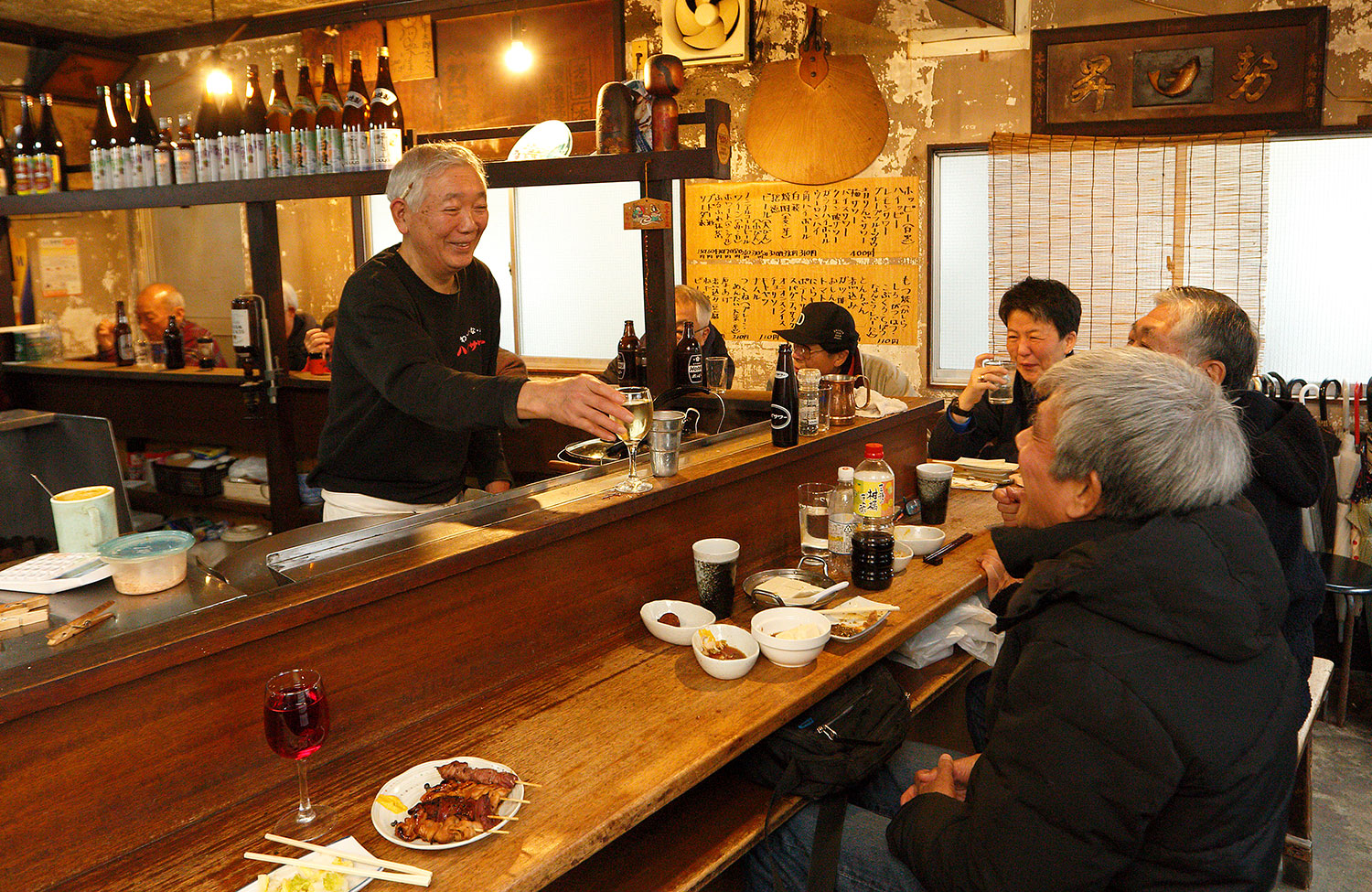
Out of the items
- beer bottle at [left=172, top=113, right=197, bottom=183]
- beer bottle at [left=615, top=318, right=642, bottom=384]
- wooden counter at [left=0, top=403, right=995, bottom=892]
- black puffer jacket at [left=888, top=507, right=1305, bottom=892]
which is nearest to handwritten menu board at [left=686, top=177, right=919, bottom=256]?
beer bottle at [left=615, top=318, right=642, bottom=384]

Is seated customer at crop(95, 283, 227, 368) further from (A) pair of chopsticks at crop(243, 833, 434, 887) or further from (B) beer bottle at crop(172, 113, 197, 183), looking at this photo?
(A) pair of chopsticks at crop(243, 833, 434, 887)

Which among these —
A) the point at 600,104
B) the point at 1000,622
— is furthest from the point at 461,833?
the point at 600,104

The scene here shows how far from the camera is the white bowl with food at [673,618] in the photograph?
2104mm

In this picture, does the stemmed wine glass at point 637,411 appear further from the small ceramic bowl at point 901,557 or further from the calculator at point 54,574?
the calculator at point 54,574

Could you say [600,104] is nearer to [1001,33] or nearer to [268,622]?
[268,622]

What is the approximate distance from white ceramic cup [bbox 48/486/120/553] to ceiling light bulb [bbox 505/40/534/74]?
14.0 ft

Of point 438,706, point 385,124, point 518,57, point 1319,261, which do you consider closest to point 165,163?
point 385,124

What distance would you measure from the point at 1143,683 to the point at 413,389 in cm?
149

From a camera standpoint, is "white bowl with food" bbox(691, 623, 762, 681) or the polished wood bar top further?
"white bowl with food" bbox(691, 623, 762, 681)

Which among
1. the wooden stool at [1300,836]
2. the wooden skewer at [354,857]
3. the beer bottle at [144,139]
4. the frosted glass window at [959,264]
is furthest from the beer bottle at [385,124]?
the wooden stool at [1300,836]

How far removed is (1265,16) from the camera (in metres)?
4.35

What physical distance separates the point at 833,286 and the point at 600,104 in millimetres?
2928

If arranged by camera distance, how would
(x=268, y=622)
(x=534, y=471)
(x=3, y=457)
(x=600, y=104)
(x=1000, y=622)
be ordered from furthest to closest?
1. (x=534, y=471)
2. (x=3, y=457)
3. (x=600, y=104)
4. (x=1000, y=622)
5. (x=268, y=622)

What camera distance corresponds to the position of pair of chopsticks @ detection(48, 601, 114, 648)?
140 centimetres
